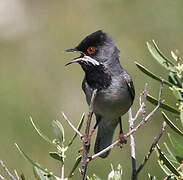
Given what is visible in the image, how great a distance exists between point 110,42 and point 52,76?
4202 millimetres

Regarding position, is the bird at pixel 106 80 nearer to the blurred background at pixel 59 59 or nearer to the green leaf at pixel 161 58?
the green leaf at pixel 161 58

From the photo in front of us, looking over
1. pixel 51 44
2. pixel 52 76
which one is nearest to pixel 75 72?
pixel 52 76

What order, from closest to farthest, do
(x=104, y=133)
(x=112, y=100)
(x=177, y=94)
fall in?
(x=177, y=94)
(x=112, y=100)
(x=104, y=133)

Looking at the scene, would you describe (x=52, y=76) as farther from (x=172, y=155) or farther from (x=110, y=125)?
(x=172, y=155)

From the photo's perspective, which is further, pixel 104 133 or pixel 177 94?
pixel 104 133

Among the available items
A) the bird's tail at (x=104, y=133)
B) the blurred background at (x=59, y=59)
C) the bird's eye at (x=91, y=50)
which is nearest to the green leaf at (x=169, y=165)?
the bird's eye at (x=91, y=50)

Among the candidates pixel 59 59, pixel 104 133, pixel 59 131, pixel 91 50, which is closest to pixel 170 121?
pixel 59 131

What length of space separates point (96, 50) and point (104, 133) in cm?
69

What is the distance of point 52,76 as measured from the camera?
8.04 meters

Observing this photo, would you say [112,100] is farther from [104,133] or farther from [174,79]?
[174,79]

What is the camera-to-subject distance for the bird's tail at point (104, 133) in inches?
166

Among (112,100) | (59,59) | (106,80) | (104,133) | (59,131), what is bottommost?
(59,59)

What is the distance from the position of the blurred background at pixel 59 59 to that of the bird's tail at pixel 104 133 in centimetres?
131

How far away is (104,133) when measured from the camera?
4.29 meters
